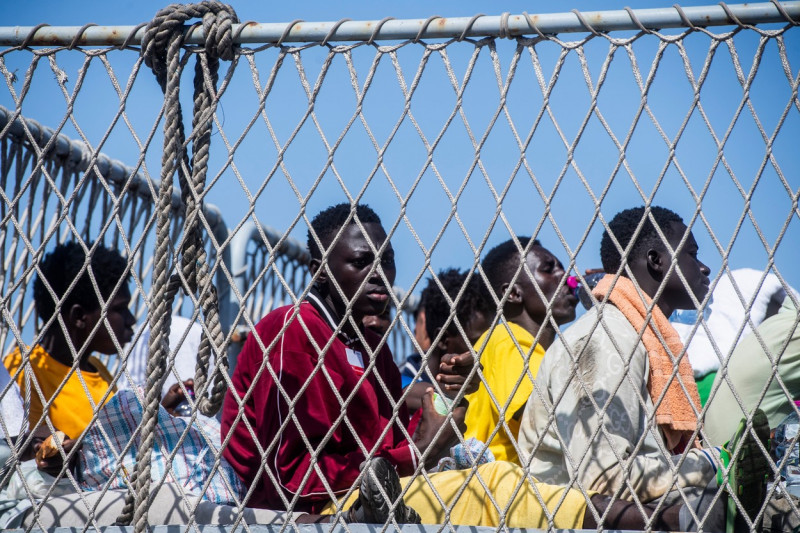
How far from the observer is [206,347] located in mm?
2551

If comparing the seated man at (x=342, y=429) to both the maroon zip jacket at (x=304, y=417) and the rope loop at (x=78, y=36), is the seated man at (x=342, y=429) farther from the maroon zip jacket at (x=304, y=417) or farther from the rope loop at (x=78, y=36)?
the rope loop at (x=78, y=36)

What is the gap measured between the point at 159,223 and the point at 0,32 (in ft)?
2.66

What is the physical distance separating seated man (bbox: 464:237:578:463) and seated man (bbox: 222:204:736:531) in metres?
0.24

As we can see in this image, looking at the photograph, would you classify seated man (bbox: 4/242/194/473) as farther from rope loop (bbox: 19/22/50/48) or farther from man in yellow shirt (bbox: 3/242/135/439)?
rope loop (bbox: 19/22/50/48)

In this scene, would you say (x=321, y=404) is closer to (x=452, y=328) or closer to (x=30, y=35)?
(x=30, y=35)

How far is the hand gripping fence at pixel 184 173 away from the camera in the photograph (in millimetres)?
2461

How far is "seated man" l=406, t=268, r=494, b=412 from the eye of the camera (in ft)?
11.3

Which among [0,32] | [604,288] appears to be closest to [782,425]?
[604,288]

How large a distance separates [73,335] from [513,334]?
2.10m

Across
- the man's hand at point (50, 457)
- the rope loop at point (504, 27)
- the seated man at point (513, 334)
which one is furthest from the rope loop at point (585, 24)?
the man's hand at point (50, 457)

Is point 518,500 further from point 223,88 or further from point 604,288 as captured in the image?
point 223,88

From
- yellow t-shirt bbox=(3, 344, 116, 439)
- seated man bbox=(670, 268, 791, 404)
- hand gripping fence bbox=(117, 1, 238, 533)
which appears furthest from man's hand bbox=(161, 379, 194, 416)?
seated man bbox=(670, 268, 791, 404)

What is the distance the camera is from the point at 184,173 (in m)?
2.56

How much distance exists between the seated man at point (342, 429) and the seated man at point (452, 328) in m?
0.25
